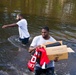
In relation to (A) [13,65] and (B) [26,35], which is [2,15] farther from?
(A) [13,65]

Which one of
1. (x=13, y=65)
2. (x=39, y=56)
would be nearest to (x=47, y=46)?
(x=39, y=56)

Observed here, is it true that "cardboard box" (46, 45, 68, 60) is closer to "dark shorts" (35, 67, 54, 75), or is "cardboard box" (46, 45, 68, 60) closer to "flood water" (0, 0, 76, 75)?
"dark shorts" (35, 67, 54, 75)

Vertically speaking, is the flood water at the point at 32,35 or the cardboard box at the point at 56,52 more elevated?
the cardboard box at the point at 56,52

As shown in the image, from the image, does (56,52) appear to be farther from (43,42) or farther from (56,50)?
(43,42)

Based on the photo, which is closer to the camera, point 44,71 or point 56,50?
point 56,50

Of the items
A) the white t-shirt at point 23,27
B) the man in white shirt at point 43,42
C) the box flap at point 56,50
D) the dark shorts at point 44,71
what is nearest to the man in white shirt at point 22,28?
the white t-shirt at point 23,27

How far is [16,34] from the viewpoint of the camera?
50.0 ft

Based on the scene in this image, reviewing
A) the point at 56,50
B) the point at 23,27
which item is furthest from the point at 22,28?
the point at 56,50

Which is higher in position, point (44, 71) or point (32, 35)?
point (44, 71)

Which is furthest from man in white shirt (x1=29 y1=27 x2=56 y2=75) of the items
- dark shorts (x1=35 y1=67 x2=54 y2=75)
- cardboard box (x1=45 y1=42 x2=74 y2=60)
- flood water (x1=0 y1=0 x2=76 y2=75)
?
flood water (x1=0 y1=0 x2=76 y2=75)

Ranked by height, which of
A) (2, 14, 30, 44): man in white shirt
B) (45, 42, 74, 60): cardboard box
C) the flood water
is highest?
(45, 42, 74, 60): cardboard box

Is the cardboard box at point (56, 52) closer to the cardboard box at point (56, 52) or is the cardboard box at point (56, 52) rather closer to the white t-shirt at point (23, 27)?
the cardboard box at point (56, 52)

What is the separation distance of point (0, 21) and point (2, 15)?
7.39 ft

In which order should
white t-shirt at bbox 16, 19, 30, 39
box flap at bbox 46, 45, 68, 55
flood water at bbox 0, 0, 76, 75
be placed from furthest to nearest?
white t-shirt at bbox 16, 19, 30, 39 → flood water at bbox 0, 0, 76, 75 → box flap at bbox 46, 45, 68, 55
